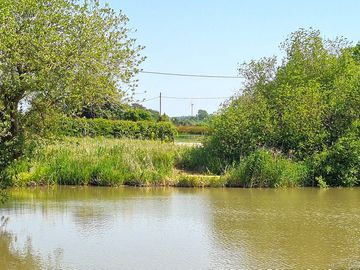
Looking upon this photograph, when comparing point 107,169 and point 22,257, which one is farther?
point 107,169

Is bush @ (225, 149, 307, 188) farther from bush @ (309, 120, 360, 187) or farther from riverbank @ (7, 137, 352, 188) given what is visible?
bush @ (309, 120, 360, 187)

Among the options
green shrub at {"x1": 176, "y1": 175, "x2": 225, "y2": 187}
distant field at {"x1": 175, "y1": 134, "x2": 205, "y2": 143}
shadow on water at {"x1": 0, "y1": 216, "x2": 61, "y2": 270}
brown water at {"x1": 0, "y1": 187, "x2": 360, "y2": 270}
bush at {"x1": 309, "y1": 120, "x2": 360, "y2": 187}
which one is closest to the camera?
shadow on water at {"x1": 0, "y1": 216, "x2": 61, "y2": 270}

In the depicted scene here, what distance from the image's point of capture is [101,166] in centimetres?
2053

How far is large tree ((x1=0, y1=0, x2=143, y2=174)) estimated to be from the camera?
32.7 ft

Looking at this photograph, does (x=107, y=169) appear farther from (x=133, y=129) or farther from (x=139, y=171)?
(x=133, y=129)

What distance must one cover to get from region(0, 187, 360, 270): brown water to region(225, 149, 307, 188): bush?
2354mm

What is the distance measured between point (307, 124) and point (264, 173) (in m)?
3.53

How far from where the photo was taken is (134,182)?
2042cm

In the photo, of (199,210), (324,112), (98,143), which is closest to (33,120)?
(199,210)

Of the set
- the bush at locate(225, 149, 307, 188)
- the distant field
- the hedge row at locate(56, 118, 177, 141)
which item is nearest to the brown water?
the bush at locate(225, 149, 307, 188)

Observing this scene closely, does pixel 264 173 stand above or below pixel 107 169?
below

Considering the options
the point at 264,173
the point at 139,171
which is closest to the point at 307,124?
the point at 264,173

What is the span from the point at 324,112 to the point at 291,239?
42.2 ft

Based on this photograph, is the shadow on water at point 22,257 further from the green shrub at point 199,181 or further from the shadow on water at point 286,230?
the green shrub at point 199,181
